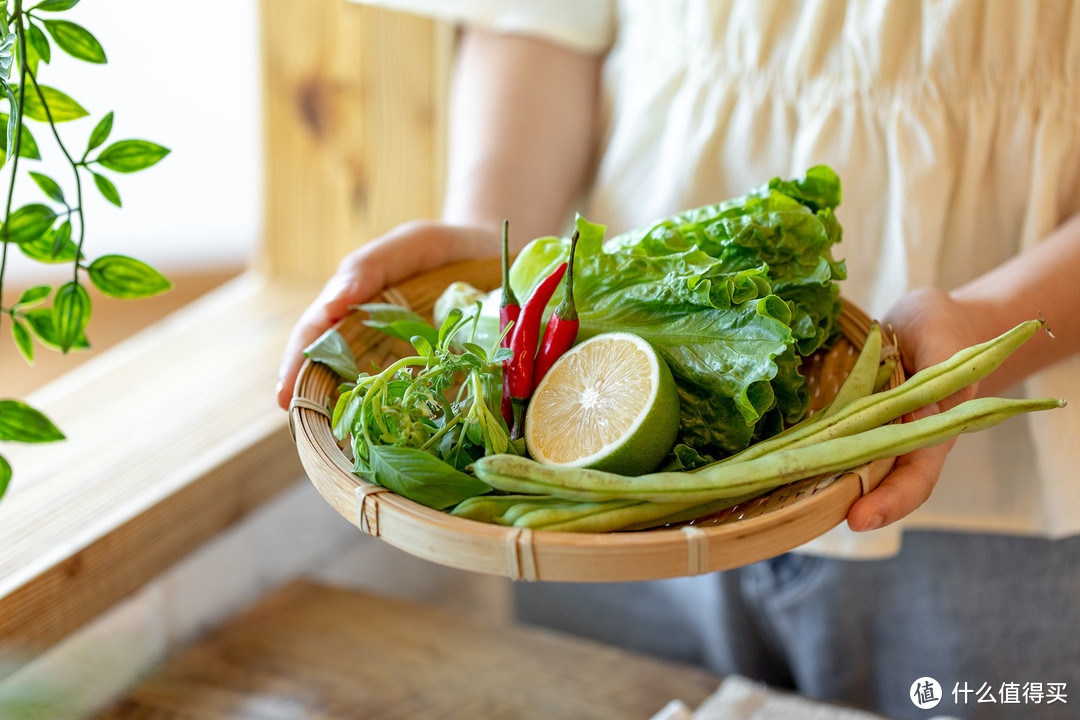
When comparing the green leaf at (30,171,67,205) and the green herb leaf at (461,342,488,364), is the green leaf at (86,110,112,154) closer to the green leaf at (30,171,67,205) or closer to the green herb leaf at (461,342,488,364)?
the green leaf at (30,171,67,205)

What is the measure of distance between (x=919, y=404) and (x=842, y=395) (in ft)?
0.22

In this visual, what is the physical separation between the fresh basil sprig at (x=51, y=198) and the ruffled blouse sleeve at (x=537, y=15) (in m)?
0.59

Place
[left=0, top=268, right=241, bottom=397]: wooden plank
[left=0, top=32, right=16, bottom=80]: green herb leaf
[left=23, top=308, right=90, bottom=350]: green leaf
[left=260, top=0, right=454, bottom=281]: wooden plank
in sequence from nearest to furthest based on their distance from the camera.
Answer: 1. [left=0, top=32, right=16, bottom=80]: green herb leaf
2. [left=23, top=308, right=90, bottom=350]: green leaf
3. [left=260, top=0, right=454, bottom=281]: wooden plank
4. [left=0, top=268, right=241, bottom=397]: wooden plank

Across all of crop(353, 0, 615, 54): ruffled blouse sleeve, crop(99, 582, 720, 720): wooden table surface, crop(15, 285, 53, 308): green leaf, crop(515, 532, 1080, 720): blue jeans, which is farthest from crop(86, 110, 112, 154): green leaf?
crop(515, 532, 1080, 720): blue jeans

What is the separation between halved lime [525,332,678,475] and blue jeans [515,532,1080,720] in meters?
0.66

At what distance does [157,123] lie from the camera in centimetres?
171

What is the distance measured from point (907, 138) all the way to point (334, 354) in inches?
24.2

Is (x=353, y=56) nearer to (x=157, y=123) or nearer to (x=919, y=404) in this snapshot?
(x=157, y=123)

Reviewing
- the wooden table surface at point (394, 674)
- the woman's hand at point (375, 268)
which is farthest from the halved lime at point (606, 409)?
the wooden table surface at point (394, 674)

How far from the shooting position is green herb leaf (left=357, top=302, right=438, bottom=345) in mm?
777

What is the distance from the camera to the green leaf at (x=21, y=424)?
0.61 meters

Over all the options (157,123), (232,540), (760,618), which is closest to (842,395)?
(760,618)

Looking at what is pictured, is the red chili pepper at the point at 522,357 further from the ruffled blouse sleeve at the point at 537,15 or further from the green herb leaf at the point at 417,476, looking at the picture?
the ruffled blouse sleeve at the point at 537,15

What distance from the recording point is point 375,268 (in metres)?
0.87
